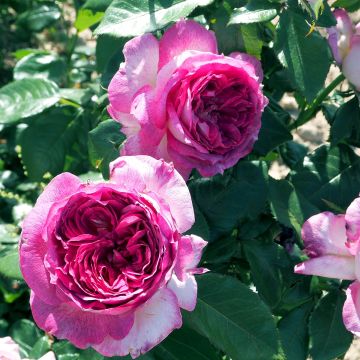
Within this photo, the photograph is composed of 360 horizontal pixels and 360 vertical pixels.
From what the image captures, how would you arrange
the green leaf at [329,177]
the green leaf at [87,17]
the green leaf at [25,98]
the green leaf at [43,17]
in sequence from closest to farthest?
the green leaf at [329,177] < the green leaf at [87,17] < the green leaf at [25,98] < the green leaf at [43,17]

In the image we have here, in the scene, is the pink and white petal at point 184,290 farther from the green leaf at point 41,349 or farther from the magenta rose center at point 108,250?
the green leaf at point 41,349

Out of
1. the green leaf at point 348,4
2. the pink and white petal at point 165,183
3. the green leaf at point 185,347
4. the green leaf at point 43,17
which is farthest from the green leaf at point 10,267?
the green leaf at point 43,17

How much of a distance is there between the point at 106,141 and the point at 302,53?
0.28 m

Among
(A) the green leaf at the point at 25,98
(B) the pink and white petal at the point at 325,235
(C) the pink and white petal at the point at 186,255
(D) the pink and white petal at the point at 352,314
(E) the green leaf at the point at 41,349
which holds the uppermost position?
(C) the pink and white petal at the point at 186,255

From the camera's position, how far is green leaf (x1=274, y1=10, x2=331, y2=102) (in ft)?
2.76

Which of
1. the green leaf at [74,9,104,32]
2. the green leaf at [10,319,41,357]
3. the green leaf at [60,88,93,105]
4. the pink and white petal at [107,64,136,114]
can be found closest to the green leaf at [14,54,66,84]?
the green leaf at [60,88,93,105]

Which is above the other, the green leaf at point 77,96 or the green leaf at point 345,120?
the green leaf at point 345,120

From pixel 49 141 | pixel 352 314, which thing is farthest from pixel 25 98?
pixel 352 314

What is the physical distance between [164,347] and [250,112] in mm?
344

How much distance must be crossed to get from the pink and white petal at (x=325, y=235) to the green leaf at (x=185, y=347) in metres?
0.20

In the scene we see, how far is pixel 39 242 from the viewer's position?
0.67 metres

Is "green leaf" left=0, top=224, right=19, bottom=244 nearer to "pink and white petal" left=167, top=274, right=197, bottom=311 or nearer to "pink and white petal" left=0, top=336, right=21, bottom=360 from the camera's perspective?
"pink and white petal" left=0, top=336, right=21, bottom=360

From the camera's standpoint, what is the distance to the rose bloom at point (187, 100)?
0.72 meters

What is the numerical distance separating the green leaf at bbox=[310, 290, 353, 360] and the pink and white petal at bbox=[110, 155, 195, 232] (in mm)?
342
